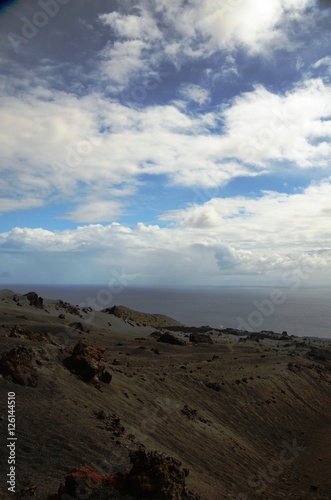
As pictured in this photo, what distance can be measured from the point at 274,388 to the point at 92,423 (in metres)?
19.8

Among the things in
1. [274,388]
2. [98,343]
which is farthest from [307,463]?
[98,343]

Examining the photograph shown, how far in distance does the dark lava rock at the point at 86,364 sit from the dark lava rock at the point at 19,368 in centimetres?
271

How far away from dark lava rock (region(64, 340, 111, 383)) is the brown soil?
316 mm

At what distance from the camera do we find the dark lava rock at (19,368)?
15.4 m

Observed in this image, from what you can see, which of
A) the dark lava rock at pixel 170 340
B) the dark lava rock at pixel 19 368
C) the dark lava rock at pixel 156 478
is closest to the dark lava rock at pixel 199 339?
the dark lava rock at pixel 170 340

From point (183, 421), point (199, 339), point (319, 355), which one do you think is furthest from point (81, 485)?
point (319, 355)

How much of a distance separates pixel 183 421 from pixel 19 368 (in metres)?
9.03

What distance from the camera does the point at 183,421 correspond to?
1922 centimetres

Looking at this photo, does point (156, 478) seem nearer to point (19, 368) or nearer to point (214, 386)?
point (19, 368)

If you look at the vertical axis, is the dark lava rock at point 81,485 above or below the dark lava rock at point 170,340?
above

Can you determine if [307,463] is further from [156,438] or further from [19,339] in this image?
[19,339]

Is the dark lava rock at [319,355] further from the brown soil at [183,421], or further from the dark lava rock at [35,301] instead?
the dark lava rock at [35,301]

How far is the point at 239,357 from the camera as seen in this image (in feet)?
123

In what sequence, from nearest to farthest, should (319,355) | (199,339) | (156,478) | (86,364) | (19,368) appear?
(156,478) → (19,368) → (86,364) → (319,355) → (199,339)
